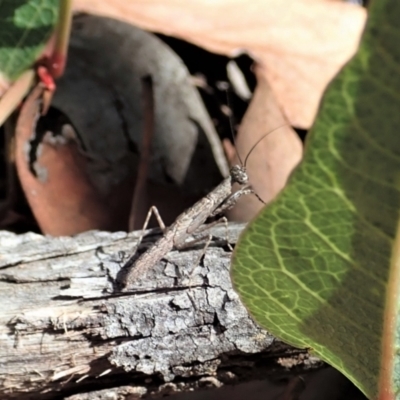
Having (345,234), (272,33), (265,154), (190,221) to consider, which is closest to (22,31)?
(190,221)

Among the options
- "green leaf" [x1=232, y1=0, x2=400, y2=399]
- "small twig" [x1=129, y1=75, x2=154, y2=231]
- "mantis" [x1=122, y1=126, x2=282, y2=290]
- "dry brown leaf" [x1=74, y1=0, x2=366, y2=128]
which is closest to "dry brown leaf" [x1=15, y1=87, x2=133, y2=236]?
"small twig" [x1=129, y1=75, x2=154, y2=231]

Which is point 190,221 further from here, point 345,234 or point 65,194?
point 345,234

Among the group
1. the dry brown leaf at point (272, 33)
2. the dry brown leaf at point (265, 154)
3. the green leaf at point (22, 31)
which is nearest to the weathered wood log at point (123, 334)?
the dry brown leaf at point (265, 154)

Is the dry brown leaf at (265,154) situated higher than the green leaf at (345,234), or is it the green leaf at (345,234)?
the green leaf at (345,234)

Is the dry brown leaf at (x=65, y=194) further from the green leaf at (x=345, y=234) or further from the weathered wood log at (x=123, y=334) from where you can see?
the green leaf at (x=345, y=234)

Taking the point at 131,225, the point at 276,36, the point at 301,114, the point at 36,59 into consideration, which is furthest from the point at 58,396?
the point at 276,36

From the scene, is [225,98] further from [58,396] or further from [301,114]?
[58,396]

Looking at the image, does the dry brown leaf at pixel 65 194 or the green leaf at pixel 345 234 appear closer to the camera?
the green leaf at pixel 345 234
